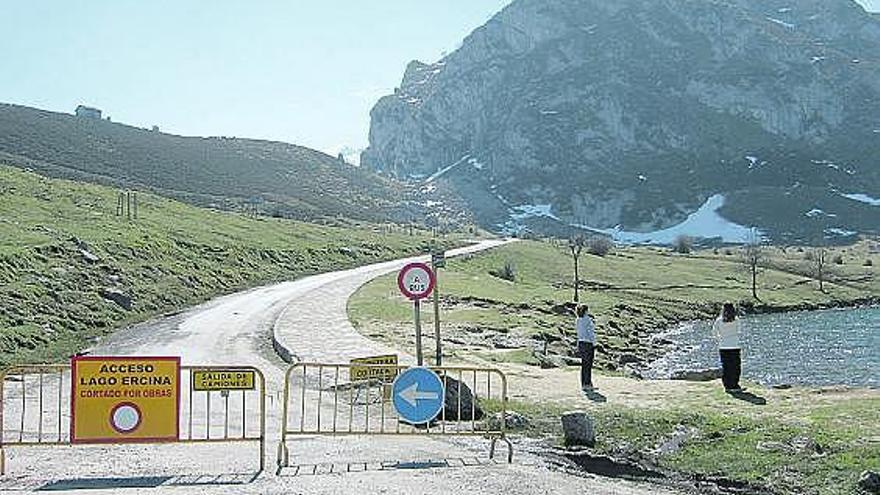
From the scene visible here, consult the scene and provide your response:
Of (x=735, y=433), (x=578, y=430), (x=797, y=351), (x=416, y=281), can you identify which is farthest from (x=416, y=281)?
(x=797, y=351)

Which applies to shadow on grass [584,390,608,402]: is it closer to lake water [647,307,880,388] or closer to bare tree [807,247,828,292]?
lake water [647,307,880,388]

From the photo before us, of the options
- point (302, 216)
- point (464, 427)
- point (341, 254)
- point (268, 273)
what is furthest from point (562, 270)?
point (464, 427)

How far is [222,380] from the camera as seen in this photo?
14766 mm

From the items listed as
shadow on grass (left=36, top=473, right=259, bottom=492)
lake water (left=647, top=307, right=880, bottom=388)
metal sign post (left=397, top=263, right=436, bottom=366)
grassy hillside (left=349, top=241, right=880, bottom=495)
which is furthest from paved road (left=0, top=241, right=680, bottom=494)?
lake water (left=647, top=307, right=880, bottom=388)

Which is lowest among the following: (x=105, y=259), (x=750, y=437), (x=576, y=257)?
(x=750, y=437)

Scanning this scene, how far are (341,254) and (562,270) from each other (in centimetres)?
2740

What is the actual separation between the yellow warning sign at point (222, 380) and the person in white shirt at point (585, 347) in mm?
10745

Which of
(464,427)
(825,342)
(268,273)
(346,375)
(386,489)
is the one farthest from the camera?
(268,273)

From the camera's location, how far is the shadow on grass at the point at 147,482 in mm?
12406

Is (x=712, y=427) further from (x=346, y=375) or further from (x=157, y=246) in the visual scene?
(x=157, y=246)

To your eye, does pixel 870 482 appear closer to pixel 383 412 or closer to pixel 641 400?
pixel 383 412

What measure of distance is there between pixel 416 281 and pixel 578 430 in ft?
19.0

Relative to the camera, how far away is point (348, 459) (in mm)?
14484

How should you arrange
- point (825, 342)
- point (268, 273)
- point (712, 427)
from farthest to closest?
1. point (268, 273)
2. point (825, 342)
3. point (712, 427)
